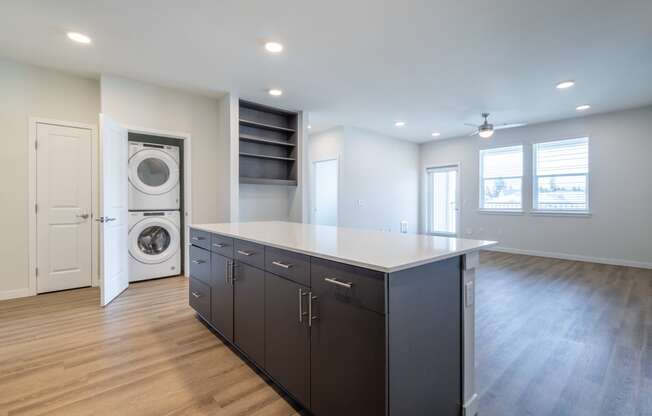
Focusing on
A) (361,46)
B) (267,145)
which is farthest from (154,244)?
(361,46)

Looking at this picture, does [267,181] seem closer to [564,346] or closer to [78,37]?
[78,37]

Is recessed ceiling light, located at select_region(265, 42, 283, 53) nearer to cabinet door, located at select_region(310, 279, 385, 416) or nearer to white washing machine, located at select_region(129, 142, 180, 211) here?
white washing machine, located at select_region(129, 142, 180, 211)

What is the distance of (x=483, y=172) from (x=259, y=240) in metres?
6.45

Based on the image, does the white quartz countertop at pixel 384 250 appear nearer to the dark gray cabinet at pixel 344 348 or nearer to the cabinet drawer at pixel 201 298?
the dark gray cabinet at pixel 344 348

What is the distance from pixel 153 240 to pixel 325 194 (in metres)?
3.99

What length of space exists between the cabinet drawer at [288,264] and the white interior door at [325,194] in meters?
5.29

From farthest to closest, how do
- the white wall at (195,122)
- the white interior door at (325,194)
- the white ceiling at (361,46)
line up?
the white interior door at (325,194) < the white wall at (195,122) < the white ceiling at (361,46)

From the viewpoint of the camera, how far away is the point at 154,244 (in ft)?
13.8

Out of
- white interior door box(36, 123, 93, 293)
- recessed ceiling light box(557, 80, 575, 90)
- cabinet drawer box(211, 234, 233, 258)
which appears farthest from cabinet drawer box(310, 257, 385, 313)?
recessed ceiling light box(557, 80, 575, 90)

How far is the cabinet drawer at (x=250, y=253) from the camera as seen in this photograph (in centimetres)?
181

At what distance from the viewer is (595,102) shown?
459 centimetres

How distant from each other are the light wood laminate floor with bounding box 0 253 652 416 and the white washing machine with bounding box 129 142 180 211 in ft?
4.24

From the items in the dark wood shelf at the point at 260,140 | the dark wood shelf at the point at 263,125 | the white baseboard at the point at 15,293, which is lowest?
the white baseboard at the point at 15,293

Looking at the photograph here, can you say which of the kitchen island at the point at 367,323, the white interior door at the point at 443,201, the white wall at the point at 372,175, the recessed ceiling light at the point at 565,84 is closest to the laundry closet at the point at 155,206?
the kitchen island at the point at 367,323
